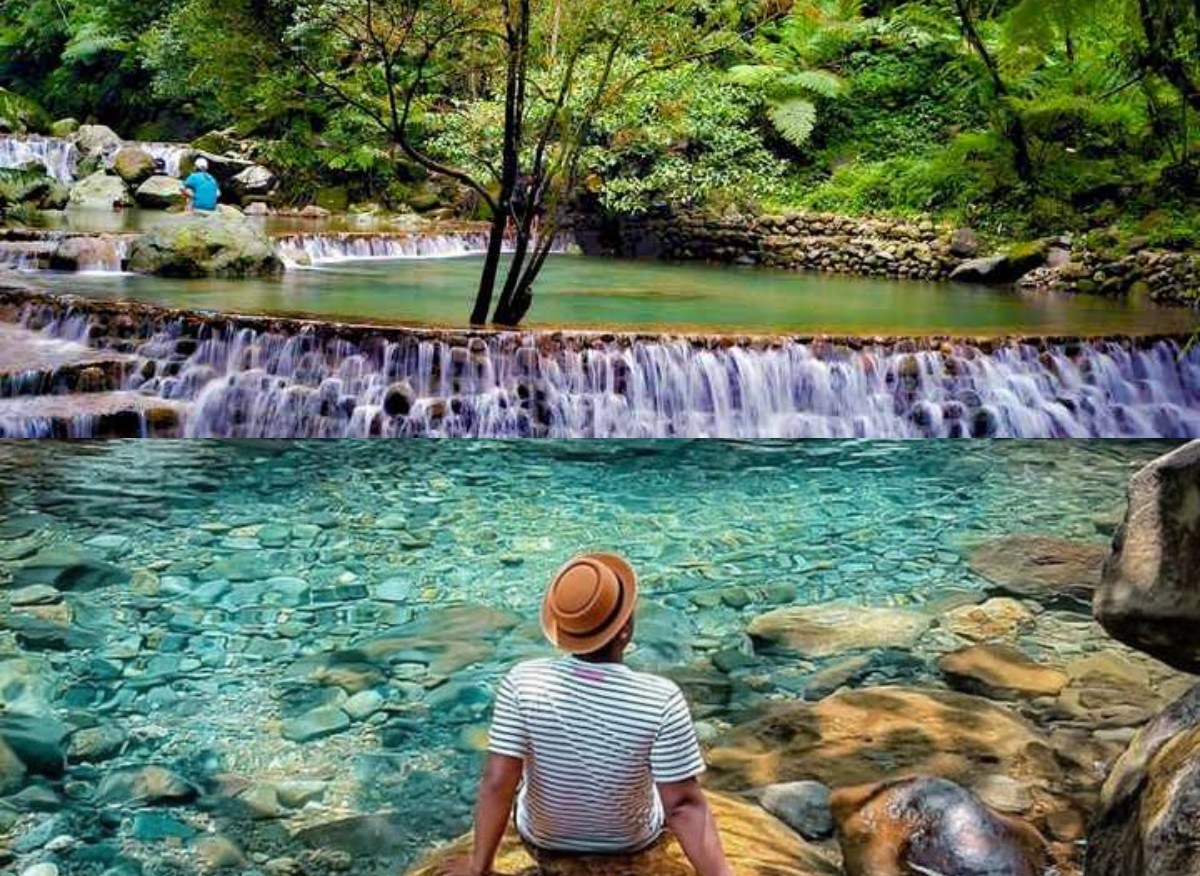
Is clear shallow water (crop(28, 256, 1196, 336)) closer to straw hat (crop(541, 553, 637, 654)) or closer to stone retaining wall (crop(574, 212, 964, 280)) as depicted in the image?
stone retaining wall (crop(574, 212, 964, 280))

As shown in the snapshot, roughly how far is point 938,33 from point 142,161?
1450cm

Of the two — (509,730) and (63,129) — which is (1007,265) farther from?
(63,129)

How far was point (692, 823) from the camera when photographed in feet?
7.40

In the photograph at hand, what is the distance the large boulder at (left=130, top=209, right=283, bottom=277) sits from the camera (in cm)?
1327

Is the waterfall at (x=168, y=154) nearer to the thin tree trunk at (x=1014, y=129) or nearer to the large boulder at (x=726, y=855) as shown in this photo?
the thin tree trunk at (x=1014, y=129)

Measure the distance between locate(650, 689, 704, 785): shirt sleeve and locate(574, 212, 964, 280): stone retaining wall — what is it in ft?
51.0

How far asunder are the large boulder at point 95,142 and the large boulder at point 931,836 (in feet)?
77.4

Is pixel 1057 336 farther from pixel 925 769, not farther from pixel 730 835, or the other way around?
pixel 730 835

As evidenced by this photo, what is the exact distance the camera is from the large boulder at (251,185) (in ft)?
74.0

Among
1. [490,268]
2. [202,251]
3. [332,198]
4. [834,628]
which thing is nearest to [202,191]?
[202,251]

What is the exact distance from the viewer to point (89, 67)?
29.4m

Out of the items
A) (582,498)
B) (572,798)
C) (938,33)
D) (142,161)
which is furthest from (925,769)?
(142,161)

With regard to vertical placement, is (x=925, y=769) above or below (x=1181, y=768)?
below

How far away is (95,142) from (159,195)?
360 cm
